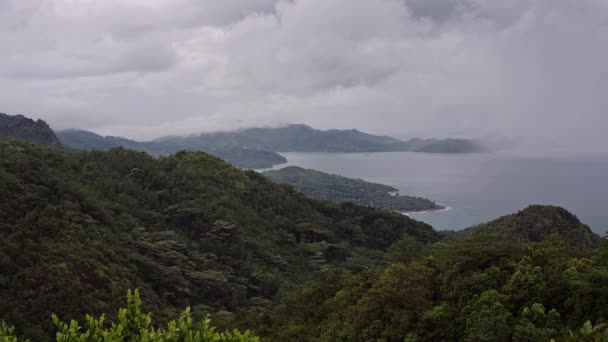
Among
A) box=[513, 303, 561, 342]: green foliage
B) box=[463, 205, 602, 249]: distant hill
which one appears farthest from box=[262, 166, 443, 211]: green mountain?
box=[513, 303, 561, 342]: green foliage

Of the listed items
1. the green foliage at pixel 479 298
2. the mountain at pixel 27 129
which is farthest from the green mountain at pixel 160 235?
the mountain at pixel 27 129

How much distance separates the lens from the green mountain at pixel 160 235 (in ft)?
62.4

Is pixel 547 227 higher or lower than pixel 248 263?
higher

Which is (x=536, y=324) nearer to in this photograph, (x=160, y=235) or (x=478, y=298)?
(x=478, y=298)

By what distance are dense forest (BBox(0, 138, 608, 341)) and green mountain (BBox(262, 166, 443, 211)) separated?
6294 centimetres

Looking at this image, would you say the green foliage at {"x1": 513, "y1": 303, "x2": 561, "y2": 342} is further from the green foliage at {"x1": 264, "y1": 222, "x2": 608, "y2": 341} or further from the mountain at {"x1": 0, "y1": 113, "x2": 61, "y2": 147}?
the mountain at {"x1": 0, "y1": 113, "x2": 61, "y2": 147}

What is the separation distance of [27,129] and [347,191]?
79.4 metres

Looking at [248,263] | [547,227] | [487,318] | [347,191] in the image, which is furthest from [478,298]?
[347,191]

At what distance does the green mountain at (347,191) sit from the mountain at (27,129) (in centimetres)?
4838

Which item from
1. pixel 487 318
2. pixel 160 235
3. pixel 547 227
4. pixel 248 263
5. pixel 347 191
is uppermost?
pixel 487 318

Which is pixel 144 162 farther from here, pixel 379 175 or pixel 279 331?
pixel 379 175

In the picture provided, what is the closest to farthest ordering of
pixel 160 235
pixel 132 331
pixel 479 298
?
pixel 132 331 < pixel 479 298 < pixel 160 235

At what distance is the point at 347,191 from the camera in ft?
422

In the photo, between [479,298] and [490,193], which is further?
[490,193]
